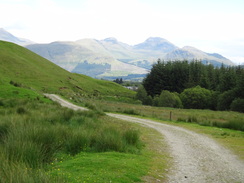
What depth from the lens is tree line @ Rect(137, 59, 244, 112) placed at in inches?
3087

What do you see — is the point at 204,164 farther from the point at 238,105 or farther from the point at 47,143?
the point at 238,105

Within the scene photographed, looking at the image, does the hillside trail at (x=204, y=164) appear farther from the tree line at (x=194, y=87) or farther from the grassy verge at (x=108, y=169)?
the tree line at (x=194, y=87)

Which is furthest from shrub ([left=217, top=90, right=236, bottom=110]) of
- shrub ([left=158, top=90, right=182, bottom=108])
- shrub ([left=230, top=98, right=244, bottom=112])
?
shrub ([left=158, top=90, right=182, bottom=108])

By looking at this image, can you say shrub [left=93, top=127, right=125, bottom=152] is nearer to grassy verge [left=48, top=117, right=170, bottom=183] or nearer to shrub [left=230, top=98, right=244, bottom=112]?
grassy verge [left=48, top=117, right=170, bottom=183]

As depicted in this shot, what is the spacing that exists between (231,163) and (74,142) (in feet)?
22.7

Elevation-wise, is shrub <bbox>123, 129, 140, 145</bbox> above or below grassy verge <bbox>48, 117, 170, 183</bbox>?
above

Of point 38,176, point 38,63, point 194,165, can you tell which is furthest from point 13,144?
point 38,63

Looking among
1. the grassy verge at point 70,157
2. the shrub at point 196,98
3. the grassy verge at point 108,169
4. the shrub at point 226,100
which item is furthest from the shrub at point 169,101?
the grassy verge at point 108,169

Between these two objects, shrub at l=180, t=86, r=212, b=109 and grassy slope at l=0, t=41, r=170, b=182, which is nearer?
grassy slope at l=0, t=41, r=170, b=182

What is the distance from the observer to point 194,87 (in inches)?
3684

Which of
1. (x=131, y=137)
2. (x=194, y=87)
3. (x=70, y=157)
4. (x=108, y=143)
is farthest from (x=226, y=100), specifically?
(x=70, y=157)

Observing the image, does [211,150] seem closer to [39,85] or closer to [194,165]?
[194,165]

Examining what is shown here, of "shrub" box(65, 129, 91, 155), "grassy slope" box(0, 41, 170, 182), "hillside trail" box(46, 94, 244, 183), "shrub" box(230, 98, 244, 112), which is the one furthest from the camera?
"shrub" box(230, 98, 244, 112)

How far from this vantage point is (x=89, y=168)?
7.89 metres
